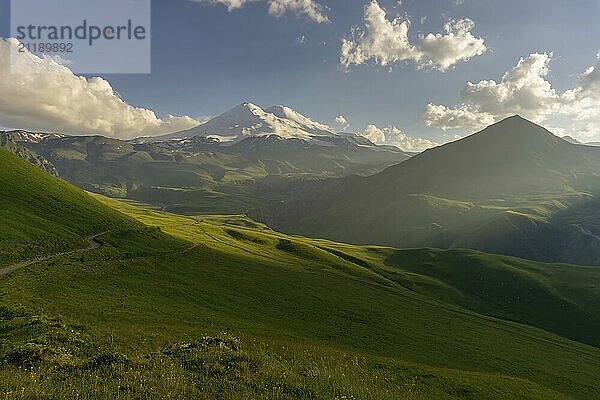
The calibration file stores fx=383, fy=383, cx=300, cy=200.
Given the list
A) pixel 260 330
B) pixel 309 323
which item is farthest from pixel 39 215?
pixel 309 323

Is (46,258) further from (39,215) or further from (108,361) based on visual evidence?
(108,361)

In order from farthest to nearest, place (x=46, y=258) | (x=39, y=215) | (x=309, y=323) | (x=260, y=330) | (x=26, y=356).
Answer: (x=39, y=215) < (x=309, y=323) < (x=46, y=258) < (x=260, y=330) < (x=26, y=356)

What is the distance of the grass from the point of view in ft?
57.9

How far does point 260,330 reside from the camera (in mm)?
44438

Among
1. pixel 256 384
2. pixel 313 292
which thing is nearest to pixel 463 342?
pixel 313 292

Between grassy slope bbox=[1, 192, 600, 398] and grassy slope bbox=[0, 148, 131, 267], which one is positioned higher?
grassy slope bbox=[0, 148, 131, 267]

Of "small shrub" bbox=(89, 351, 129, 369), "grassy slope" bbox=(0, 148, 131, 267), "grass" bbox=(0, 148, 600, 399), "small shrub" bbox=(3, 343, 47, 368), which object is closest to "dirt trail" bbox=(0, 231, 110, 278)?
"grassy slope" bbox=(0, 148, 131, 267)

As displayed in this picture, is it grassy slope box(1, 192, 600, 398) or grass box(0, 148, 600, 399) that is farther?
grassy slope box(1, 192, 600, 398)

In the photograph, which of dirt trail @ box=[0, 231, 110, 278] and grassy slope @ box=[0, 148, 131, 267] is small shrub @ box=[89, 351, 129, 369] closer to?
dirt trail @ box=[0, 231, 110, 278]

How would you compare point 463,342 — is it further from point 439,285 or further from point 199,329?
point 439,285

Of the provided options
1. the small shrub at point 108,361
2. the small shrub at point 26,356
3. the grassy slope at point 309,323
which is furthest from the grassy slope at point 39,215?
the small shrub at point 108,361

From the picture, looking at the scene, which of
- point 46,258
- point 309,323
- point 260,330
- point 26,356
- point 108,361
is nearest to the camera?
point 108,361

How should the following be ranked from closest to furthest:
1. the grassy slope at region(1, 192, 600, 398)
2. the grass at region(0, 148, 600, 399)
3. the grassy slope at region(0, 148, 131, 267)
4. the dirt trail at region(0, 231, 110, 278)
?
the grass at region(0, 148, 600, 399), the grassy slope at region(1, 192, 600, 398), the dirt trail at region(0, 231, 110, 278), the grassy slope at region(0, 148, 131, 267)

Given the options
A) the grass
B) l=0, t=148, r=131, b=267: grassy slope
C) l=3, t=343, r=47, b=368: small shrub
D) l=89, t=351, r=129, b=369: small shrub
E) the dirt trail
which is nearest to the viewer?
the grass
